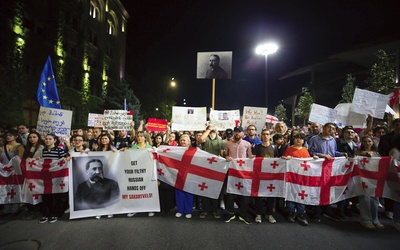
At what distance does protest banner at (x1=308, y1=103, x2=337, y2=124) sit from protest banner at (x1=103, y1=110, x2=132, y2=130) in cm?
514

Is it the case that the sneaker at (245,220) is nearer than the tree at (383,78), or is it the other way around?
the sneaker at (245,220)

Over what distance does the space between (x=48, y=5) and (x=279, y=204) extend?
1026 inches

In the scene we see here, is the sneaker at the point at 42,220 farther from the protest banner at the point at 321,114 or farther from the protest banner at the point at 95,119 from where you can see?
the protest banner at the point at 321,114

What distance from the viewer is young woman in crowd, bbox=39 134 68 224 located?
4914 mm

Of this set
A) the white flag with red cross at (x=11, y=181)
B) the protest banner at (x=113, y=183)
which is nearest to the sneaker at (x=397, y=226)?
the protest banner at (x=113, y=183)

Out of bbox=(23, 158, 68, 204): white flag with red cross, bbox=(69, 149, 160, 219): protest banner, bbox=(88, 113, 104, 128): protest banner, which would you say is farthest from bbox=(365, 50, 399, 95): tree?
bbox=(23, 158, 68, 204): white flag with red cross

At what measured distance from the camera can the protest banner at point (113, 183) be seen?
4938 millimetres

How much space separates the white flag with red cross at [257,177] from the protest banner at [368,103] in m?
2.93

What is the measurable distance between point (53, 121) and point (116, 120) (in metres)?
1.72

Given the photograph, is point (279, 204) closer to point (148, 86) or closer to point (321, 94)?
point (321, 94)

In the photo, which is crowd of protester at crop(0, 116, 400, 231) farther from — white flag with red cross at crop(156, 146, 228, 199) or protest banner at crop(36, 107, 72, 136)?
protest banner at crop(36, 107, 72, 136)

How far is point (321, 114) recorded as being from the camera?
21.1ft

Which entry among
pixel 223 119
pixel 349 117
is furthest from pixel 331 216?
pixel 223 119

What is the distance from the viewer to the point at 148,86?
43.7m
